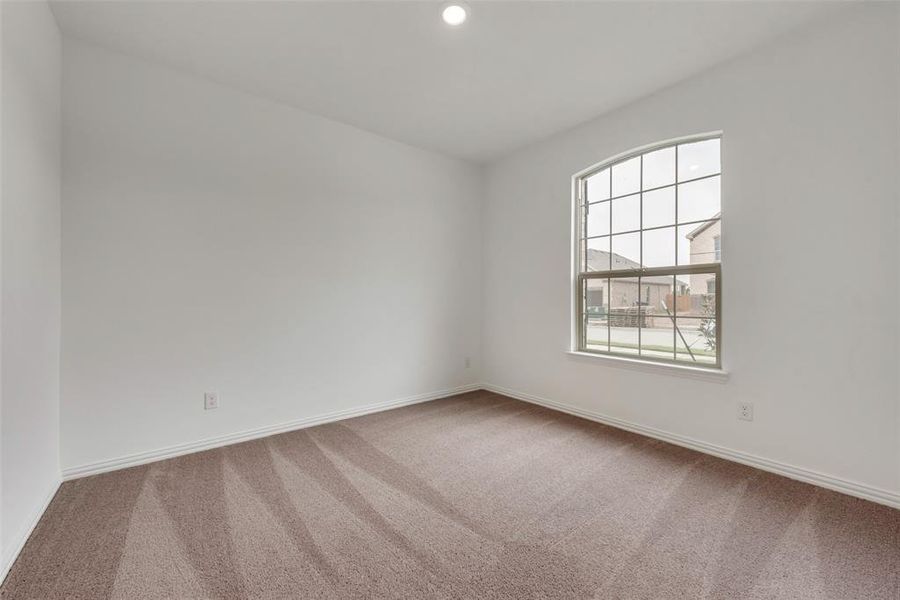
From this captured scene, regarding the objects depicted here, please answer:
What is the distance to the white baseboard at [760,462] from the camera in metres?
1.88

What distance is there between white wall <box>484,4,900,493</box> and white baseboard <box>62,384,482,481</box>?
2.05 meters

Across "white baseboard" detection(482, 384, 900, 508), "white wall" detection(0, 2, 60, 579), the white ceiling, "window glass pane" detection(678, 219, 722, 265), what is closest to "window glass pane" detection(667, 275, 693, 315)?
"window glass pane" detection(678, 219, 722, 265)

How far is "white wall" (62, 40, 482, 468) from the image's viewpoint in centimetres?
215

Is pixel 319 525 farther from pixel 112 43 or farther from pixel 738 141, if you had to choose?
pixel 738 141

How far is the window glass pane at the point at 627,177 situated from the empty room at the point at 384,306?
30mm

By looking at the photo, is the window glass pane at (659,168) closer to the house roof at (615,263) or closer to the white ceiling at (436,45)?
the white ceiling at (436,45)

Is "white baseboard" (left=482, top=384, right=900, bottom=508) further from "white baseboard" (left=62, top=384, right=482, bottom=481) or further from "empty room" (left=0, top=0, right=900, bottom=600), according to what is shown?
"white baseboard" (left=62, top=384, right=482, bottom=481)

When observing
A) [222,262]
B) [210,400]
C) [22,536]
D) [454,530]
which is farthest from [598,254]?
[22,536]

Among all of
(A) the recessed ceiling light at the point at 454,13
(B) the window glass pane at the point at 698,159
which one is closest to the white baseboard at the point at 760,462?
(B) the window glass pane at the point at 698,159

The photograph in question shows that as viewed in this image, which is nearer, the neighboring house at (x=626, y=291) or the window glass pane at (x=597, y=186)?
the neighboring house at (x=626, y=291)

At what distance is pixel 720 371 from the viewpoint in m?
2.40

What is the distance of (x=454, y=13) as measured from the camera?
1.95 meters

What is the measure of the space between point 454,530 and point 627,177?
286 cm

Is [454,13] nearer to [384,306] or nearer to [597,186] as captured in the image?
[597,186]
